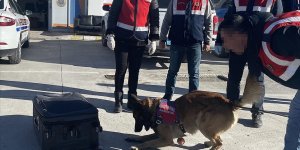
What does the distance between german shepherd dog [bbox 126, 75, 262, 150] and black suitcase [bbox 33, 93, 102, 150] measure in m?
0.47

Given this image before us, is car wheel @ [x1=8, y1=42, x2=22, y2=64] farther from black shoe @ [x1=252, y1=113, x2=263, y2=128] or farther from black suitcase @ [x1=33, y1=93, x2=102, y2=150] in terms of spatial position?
black shoe @ [x1=252, y1=113, x2=263, y2=128]

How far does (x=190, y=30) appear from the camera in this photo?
16.7 ft

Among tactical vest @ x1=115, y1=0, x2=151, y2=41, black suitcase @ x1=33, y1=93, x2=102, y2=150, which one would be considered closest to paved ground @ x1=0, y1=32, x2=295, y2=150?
black suitcase @ x1=33, y1=93, x2=102, y2=150

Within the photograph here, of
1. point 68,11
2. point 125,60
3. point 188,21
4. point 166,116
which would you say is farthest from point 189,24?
point 68,11

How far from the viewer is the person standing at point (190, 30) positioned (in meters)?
5.10

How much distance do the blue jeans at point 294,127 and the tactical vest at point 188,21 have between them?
2.32m

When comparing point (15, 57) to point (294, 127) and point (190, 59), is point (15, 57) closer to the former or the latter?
point (190, 59)

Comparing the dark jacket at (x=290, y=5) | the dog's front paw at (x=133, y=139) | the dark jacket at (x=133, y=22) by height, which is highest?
the dark jacket at (x=290, y=5)

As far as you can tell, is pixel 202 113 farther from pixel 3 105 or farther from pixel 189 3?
pixel 3 105

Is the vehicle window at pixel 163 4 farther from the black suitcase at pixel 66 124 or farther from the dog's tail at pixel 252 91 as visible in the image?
the dog's tail at pixel 252 91

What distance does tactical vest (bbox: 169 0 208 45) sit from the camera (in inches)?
200

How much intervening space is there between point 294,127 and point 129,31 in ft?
8.83

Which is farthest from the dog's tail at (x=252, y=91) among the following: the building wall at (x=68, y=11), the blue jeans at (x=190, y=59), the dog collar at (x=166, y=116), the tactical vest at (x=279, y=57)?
the building wall at (x=68, y=11)

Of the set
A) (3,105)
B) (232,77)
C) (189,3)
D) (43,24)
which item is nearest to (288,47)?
(232,77)
